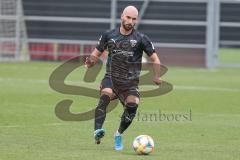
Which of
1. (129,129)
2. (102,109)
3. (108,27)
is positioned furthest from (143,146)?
(108,27)

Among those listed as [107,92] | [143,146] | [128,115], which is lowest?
[143,146]

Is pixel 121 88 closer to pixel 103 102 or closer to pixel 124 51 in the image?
pixel 103 102

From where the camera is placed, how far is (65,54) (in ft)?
132

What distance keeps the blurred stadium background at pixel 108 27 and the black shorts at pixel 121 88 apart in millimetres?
25555

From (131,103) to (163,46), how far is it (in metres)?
26.2

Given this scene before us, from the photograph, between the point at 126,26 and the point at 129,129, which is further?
the point at 129,129

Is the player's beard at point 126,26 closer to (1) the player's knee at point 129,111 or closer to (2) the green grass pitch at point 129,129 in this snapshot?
(1) the player's knee at point 129,111

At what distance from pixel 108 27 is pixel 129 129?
80.1 feet

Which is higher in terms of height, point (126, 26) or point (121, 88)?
point (126, 26)

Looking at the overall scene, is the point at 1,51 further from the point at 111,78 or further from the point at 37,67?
the point at 111,78

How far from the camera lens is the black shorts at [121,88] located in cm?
1342

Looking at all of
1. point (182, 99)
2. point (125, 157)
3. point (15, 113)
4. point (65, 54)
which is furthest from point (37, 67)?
point (125, 157)

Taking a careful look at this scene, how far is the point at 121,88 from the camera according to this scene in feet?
44.1

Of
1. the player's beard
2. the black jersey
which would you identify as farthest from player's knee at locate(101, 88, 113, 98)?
the player's beard
